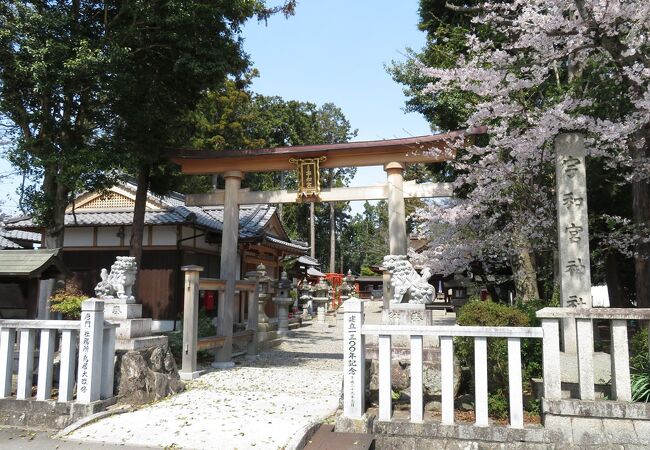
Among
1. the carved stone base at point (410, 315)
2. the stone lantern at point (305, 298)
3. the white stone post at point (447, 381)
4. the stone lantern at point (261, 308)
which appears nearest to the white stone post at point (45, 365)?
the carved stone base at point (410, 315)

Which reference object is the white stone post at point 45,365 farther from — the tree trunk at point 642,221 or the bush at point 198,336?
the tree trunk at point 642,221

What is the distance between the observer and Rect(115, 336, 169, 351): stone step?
811cm

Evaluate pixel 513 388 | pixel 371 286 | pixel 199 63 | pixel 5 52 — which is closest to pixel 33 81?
pixel 5 52

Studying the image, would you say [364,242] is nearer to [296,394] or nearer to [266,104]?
[266,104]

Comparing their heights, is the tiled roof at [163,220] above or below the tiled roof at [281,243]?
above

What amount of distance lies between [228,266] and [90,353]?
5549 mm

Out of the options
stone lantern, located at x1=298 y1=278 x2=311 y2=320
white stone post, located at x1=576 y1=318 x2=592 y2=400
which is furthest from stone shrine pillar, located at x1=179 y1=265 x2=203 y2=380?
stone lantern, located at x1=298 y1=278 x2=311 y2=320

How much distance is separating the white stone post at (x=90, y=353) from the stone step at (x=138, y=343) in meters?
0.86

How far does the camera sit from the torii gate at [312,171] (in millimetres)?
11633

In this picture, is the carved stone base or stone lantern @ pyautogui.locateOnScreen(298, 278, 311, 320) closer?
the carved stone base

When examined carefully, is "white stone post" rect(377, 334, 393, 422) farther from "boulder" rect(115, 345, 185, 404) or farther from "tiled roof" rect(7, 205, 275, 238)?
"tiled roof" rect(7, 205, 275, 238)

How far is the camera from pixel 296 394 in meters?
8.52

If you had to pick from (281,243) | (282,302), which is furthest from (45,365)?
(281,243)

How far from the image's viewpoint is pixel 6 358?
24.4 feet
